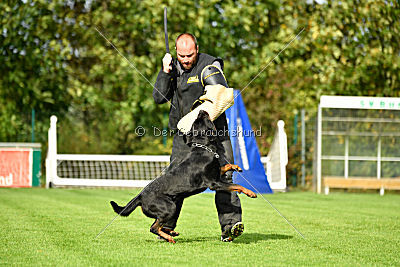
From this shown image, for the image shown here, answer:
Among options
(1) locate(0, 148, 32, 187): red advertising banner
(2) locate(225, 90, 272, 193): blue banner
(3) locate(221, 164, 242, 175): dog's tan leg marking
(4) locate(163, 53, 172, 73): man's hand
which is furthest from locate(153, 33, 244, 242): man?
(1) locate(0, 148, 32, 187): red advertising banner

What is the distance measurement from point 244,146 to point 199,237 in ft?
18.6

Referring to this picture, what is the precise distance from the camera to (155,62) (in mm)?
14609

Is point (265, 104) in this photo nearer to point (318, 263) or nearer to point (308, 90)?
point (308, 90)

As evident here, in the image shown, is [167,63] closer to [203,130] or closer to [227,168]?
[203,130]

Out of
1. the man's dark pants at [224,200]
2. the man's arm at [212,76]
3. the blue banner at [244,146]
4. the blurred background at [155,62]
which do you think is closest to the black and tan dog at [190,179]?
the man's dark pants at [224,200]

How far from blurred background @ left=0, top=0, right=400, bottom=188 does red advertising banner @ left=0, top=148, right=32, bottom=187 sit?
1293 millimetres

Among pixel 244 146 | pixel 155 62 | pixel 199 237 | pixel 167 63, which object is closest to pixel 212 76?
pixel 167 63

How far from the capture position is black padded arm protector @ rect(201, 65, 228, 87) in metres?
5.22

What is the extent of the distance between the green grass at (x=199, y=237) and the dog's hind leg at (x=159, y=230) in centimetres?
10

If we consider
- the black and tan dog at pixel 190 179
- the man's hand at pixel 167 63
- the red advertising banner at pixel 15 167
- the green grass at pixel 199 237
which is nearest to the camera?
the green grass at pixel 199 237

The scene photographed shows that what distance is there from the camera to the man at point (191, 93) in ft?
17.3

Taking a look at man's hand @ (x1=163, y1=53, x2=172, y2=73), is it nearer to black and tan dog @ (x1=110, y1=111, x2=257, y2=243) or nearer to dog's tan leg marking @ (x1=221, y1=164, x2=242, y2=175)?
black and tan dog @ (x1=110, y1=111, x2=257, y2=243)

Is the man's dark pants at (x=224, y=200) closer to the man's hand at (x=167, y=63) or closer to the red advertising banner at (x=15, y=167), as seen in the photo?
the man's hand at (x=167, y=63)

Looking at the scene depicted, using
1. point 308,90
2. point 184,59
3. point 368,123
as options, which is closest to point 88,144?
point 308,90
